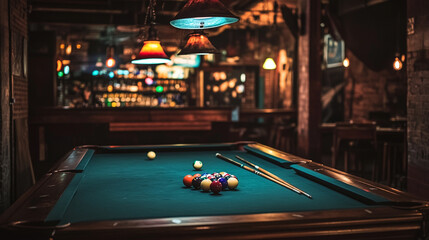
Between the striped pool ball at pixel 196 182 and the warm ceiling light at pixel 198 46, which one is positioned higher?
the warm ceiling light at pixel 198 46

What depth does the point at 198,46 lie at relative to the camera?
3.79 m

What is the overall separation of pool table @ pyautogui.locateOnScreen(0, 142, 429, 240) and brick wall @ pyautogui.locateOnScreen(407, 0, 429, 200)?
1576 millimetres

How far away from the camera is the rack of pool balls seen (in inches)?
99.8

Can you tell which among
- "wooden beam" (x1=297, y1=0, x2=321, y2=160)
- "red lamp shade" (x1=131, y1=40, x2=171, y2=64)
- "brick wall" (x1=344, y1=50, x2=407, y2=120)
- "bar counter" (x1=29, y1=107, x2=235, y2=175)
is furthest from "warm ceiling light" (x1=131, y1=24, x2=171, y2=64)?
"brick wall" (x1=344, y1=50, x2=407, y2=120)

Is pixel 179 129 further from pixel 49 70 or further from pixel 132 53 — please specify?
pixel 132 53

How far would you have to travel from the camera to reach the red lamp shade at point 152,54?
429 cm

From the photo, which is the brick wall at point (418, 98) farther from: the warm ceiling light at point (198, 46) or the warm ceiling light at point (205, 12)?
the warm ceiling light at point (205, 12)

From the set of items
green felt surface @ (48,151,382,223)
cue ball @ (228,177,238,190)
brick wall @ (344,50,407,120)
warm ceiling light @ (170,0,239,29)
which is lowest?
green felt surface @ (48,151,382,223)

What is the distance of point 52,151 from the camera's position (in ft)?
26.8

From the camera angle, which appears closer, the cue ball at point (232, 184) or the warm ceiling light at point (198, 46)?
the cue ball at point (232, 184)

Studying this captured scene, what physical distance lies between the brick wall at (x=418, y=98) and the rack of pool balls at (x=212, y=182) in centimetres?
233

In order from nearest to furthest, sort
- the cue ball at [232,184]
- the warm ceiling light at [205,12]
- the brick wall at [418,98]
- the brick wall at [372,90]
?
the cue ball at [232,184] < the warm ceiling light at [205,12] < the brick wall at [418,98] < the brick wall at [372,90]

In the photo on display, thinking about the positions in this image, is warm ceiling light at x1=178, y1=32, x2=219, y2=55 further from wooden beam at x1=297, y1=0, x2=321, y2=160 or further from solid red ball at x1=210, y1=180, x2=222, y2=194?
wooden beam at x1=297, y1=0, x2=321, y2=160

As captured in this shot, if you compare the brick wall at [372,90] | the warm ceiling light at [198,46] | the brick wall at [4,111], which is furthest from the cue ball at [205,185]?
the brick wall at [372,90]
